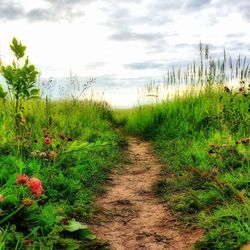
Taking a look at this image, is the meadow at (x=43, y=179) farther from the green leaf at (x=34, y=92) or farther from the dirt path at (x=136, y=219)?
the dirt path at (x=136, y=219)

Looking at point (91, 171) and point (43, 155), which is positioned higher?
point (43, 155)

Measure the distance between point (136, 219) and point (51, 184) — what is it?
3.59 feet

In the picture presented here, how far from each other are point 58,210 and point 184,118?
6.21m

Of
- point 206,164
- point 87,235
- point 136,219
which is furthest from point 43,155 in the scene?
point 206,164

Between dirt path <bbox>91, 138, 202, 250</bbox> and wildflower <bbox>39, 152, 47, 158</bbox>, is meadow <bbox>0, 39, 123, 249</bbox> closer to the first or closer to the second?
wildflower <bbox>39, 152, 47, 158</bbox>

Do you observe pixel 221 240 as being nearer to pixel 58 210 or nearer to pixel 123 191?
pixel 58 210

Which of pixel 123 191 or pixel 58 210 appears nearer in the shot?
pixel 58 210

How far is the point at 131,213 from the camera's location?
4934mm

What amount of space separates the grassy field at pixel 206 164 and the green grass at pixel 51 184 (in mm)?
1055

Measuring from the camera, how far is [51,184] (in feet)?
16.1

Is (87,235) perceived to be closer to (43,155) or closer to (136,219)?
(136,219)

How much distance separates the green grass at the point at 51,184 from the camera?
3.44 m

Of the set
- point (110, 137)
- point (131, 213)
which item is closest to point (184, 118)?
point (110, 137)

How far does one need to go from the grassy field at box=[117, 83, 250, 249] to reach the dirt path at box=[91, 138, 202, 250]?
7.0 inches
